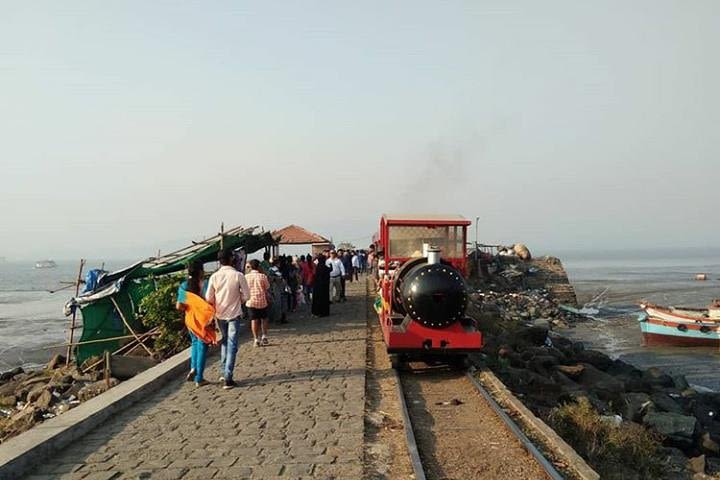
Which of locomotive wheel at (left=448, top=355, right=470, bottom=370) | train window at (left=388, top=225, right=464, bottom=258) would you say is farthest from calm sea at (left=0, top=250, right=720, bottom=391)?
locomotive wheel at (left=448, top=355, right=470, bottom=370)

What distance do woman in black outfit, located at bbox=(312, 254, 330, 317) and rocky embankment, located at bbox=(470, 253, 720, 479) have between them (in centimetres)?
443

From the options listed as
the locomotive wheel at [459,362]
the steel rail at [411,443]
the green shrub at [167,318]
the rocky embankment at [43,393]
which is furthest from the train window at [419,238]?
the rocky embankment at [43,393]

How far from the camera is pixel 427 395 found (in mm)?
8758

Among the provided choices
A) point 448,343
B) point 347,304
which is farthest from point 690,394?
point 347,304

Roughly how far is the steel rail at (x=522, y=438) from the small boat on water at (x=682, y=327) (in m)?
18.9

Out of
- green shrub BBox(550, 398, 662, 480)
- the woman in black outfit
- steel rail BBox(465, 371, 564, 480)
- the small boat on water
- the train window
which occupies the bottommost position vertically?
the small boat on water

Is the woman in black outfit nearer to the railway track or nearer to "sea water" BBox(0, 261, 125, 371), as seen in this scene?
"sea water" BBox(0, 261, 125, 371)

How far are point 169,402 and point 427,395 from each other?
11.7 ft

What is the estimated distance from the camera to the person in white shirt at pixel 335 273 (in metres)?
18.6

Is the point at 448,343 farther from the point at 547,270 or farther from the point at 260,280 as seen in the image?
the point at 547,270

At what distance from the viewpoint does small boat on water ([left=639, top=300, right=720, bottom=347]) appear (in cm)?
2391

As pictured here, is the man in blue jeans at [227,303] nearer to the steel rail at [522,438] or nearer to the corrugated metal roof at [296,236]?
the steel rail at [522,438]

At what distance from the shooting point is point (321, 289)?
16.3 meters

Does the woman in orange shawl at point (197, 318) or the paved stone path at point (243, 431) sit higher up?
the woman in orange shawl at point (197, 318)
